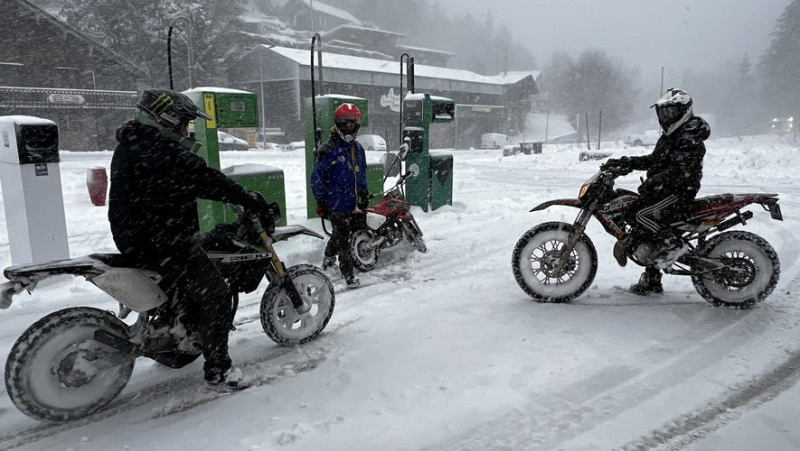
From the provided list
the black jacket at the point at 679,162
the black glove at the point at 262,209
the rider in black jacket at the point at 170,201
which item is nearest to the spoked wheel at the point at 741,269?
the black jacket at the point at 679,162

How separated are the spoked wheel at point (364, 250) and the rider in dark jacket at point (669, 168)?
2.96 m

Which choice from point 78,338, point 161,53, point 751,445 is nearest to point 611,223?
point 751,445

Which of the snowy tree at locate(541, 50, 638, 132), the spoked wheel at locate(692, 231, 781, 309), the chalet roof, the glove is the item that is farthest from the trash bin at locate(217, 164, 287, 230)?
the snowy tree at locate(541, 50, 638, 132)

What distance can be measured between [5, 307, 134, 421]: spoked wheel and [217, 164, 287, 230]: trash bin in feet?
13.1

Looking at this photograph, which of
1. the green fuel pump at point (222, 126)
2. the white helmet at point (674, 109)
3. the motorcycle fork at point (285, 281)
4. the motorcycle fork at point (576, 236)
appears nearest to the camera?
the motorcycle fork at point (285, 281)

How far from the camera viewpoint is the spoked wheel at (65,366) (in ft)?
9.75

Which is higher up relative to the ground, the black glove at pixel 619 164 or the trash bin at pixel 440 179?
the black glove at pixel 619 164

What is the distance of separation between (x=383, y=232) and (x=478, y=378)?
341cm

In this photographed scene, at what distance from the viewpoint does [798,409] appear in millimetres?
3281

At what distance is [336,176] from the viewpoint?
5695 millimetres

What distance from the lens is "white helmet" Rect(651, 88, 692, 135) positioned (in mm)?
4777

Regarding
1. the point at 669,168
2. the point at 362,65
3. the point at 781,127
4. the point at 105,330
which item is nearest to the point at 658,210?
the point at 669,168

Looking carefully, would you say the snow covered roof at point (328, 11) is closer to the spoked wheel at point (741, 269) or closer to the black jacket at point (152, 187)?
the spoked wheel at point (741, 269)

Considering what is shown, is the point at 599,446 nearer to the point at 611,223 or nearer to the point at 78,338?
the point at 611,223
